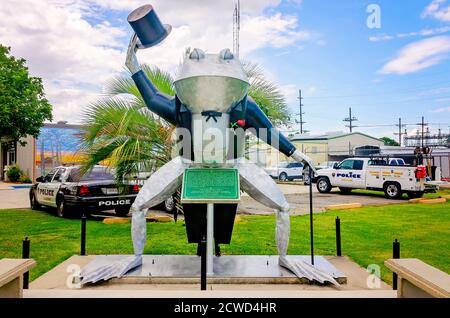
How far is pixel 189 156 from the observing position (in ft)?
14.5

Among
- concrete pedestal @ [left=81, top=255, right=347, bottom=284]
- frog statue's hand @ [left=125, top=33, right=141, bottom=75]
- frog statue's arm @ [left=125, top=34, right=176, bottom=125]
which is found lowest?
concrete pedestal @ [left=81, top=255, right=347, bottom=284]

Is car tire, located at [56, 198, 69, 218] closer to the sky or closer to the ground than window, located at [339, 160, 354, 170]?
closer to the ground

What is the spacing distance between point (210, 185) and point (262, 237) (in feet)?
11.8

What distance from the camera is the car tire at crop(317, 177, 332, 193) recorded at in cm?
1714

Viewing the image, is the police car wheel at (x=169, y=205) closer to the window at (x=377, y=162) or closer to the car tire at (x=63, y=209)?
the car tire at (x=63, y=209)

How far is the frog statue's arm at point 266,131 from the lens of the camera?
4.59 metres

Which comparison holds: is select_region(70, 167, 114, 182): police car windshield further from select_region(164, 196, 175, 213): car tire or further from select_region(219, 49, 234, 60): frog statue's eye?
select_region(219, 49, 234, 60): frog statue's eye

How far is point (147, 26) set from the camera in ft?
13.4

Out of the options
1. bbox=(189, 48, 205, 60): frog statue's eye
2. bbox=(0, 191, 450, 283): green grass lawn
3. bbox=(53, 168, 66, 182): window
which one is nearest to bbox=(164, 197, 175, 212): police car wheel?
bbox=(0, 191, 450, 283): green grass lawn

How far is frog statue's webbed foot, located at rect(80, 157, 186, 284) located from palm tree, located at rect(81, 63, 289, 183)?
2.21 m

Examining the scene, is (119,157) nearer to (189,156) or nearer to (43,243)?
(43,243)

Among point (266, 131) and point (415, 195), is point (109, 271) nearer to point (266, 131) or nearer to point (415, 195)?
point (266, 131)

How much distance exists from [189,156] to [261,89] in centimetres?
287
